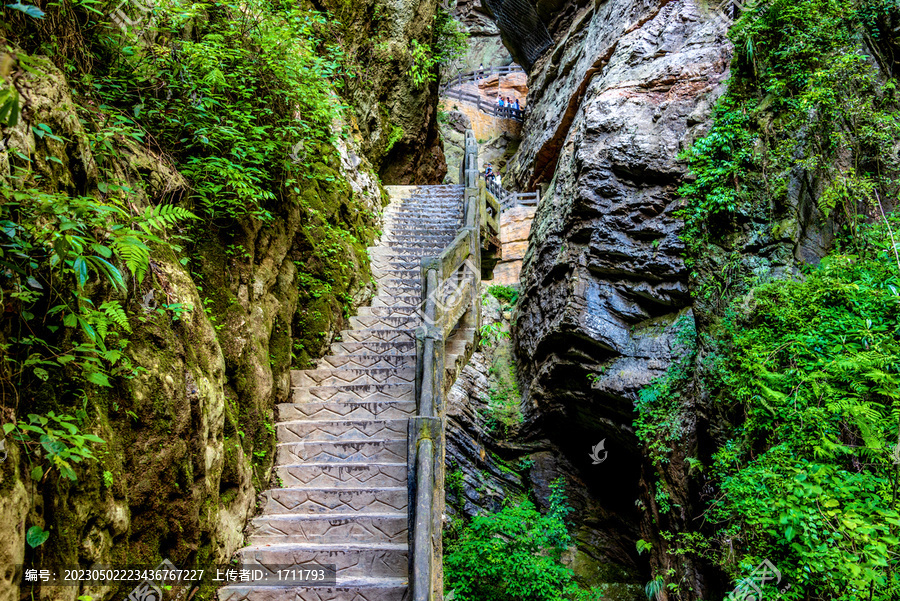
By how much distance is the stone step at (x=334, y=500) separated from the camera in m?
4.25

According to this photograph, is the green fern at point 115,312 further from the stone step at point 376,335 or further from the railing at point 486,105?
the railing at point 486,105

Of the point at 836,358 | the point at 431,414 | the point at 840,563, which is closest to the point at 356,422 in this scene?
the point at 431,414

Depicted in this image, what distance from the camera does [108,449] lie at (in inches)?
105

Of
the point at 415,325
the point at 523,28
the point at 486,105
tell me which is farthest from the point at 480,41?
the point at 415,325

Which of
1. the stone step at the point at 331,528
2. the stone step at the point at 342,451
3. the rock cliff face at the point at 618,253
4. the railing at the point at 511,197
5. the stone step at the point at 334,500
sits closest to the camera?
the stone step at the point at 331,528

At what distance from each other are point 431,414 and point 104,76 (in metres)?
3.79

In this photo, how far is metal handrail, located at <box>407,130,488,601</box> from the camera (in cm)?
343

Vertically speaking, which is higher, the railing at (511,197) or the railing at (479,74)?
the railing at (479,74)

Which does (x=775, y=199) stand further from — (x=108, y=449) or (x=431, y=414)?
(x=108, y=449)

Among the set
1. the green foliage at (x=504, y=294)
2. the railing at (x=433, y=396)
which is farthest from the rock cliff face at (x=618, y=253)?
the green foliage at (x=504, y=294)

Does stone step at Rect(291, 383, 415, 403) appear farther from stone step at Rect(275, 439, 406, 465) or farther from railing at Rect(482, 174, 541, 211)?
railing at Rect(482, 174, 541, 211)

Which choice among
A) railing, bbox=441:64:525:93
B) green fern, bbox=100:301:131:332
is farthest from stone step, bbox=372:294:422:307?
railing, bbox=441:64:525:93
